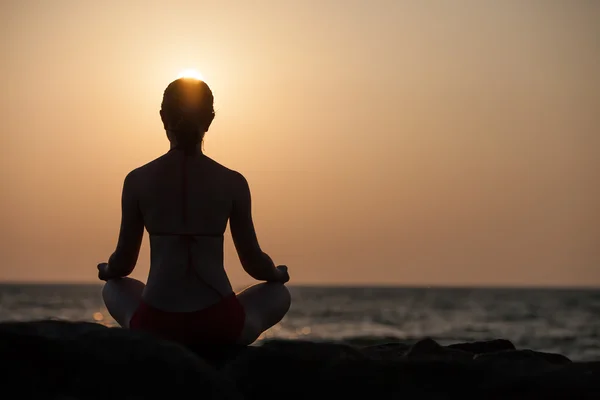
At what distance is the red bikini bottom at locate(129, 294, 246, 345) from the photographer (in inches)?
218

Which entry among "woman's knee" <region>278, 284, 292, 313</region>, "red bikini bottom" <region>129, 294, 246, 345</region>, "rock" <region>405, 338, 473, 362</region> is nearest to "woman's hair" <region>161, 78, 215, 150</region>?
"red bikini bottom" <region>129, 294, 246, 345</region>

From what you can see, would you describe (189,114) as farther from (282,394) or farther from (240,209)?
(282,394)

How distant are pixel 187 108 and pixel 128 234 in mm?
865

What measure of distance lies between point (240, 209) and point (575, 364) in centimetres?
209

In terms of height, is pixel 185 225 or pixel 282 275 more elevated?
pixel 185 225

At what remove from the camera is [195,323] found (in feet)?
18.2

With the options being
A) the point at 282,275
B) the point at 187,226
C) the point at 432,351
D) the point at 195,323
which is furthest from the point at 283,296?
the point at 432,351

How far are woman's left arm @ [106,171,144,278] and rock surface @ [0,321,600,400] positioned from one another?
0.87 metres

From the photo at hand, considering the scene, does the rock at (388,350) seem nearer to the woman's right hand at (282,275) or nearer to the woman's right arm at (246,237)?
the woman's right hand at (282,275)

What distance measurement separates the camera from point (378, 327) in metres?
40.2

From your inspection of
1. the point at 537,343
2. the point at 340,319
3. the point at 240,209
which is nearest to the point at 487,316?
the point at 340,319

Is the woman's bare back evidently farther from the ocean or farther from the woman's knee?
the ocean

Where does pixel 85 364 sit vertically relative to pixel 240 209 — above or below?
below

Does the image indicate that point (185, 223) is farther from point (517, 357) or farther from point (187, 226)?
point (517, 357)
